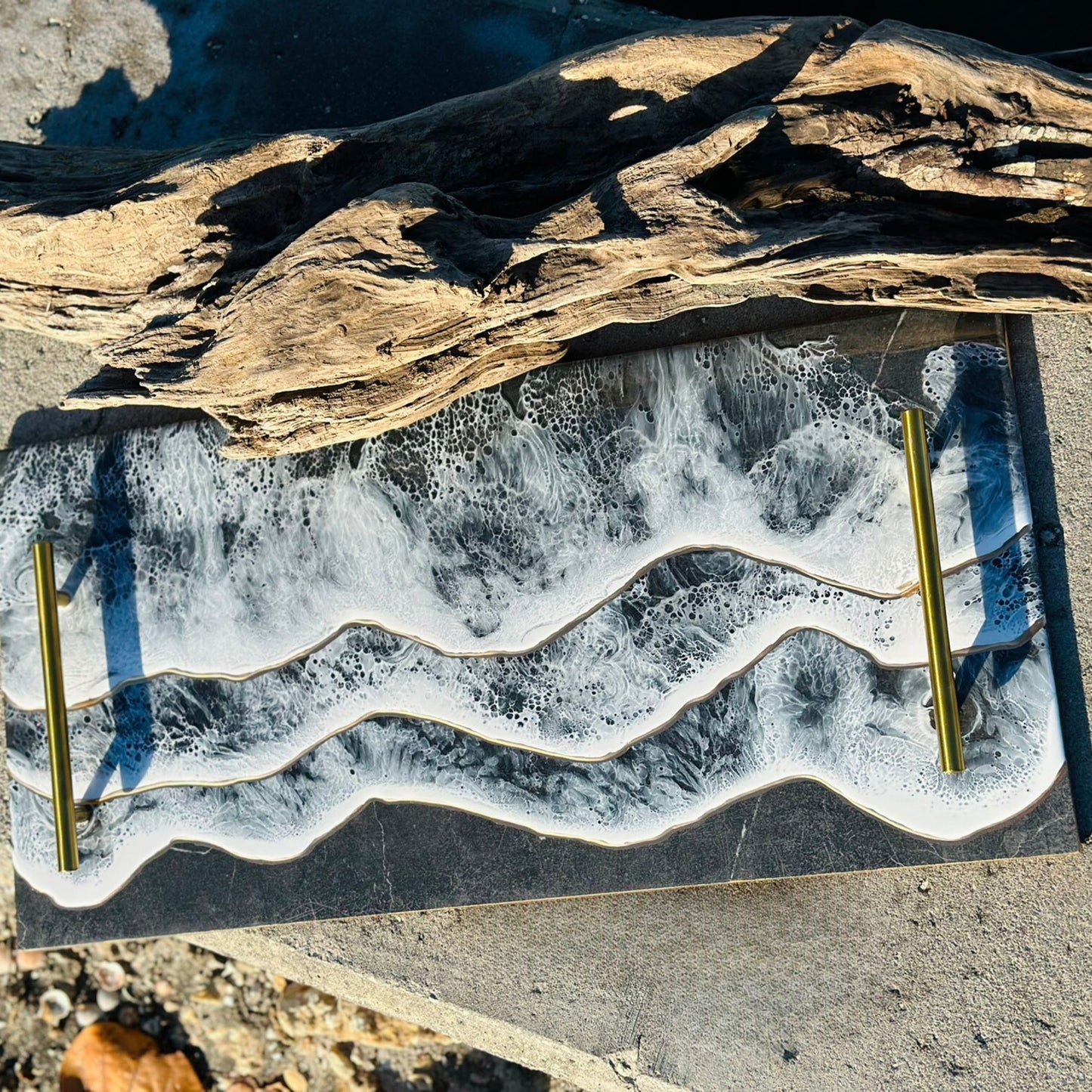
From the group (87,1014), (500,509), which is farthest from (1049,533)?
(87,1014)

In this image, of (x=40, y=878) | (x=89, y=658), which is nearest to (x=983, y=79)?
(x=89, y=658)

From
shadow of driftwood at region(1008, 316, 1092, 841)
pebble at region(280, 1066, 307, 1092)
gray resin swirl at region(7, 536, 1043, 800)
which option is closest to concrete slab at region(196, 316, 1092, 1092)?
shadow of driftwood at region(1008, 316, 1092, 841)

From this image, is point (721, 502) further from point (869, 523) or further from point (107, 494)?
point (107, 494)

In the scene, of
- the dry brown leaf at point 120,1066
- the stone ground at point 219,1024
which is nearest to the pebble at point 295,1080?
the stone ground at point 219,1024

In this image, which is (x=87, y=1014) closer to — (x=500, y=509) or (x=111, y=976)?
(x=111, y=976)

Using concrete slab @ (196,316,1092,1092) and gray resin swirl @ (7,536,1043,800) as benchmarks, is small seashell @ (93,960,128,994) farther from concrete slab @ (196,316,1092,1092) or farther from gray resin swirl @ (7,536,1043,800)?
concrete slab @ (196,316,1092,1092)

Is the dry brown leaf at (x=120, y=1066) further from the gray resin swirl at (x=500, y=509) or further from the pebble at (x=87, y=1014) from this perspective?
the gray resin swirl at (x=500, y=509)
